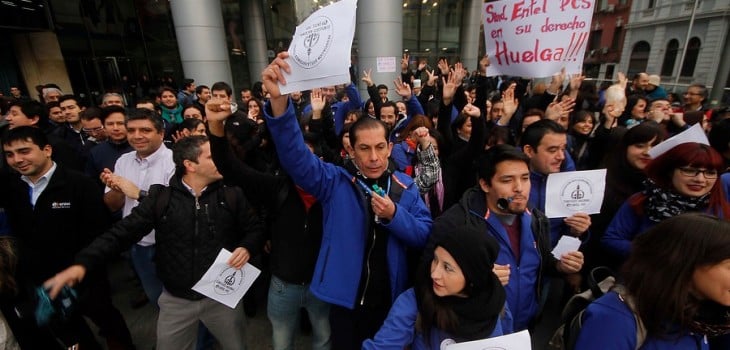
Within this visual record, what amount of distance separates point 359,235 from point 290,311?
0.83m

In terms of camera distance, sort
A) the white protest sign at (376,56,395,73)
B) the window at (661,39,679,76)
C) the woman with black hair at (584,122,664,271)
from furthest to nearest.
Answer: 1. the window at (661,39,679,76)
2. the white protest sign at (376,56,395,73)
3. the woman with black hair at (584,122,664,271)

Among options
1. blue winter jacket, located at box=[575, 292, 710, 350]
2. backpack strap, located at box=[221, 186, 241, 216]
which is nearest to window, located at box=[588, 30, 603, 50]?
blue winter jacket, located at box=[575, 292, 710, 350]

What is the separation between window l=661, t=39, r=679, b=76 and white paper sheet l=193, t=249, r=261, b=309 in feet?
105

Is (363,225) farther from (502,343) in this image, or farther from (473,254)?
(502,343)

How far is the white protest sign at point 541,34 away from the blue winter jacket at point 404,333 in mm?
3101

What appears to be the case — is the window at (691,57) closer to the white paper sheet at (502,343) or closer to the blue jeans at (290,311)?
the white paper sheet at (502,343)

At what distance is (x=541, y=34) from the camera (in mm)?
3580

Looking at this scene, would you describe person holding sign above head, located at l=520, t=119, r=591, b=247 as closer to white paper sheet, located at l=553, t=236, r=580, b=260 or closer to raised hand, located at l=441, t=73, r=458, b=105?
white paper sheet, located at l=553, t=236, r=580, b=260

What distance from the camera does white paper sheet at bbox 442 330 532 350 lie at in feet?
4.54

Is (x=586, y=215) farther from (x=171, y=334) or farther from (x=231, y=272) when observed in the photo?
(x=171, y=334)

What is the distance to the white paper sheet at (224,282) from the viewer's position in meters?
2.13

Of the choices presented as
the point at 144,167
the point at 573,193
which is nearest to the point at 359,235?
the point at 573,193

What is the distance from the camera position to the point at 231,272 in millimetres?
2203

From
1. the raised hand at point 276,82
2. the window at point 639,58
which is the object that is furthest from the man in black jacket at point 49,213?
the window at point 639,58
